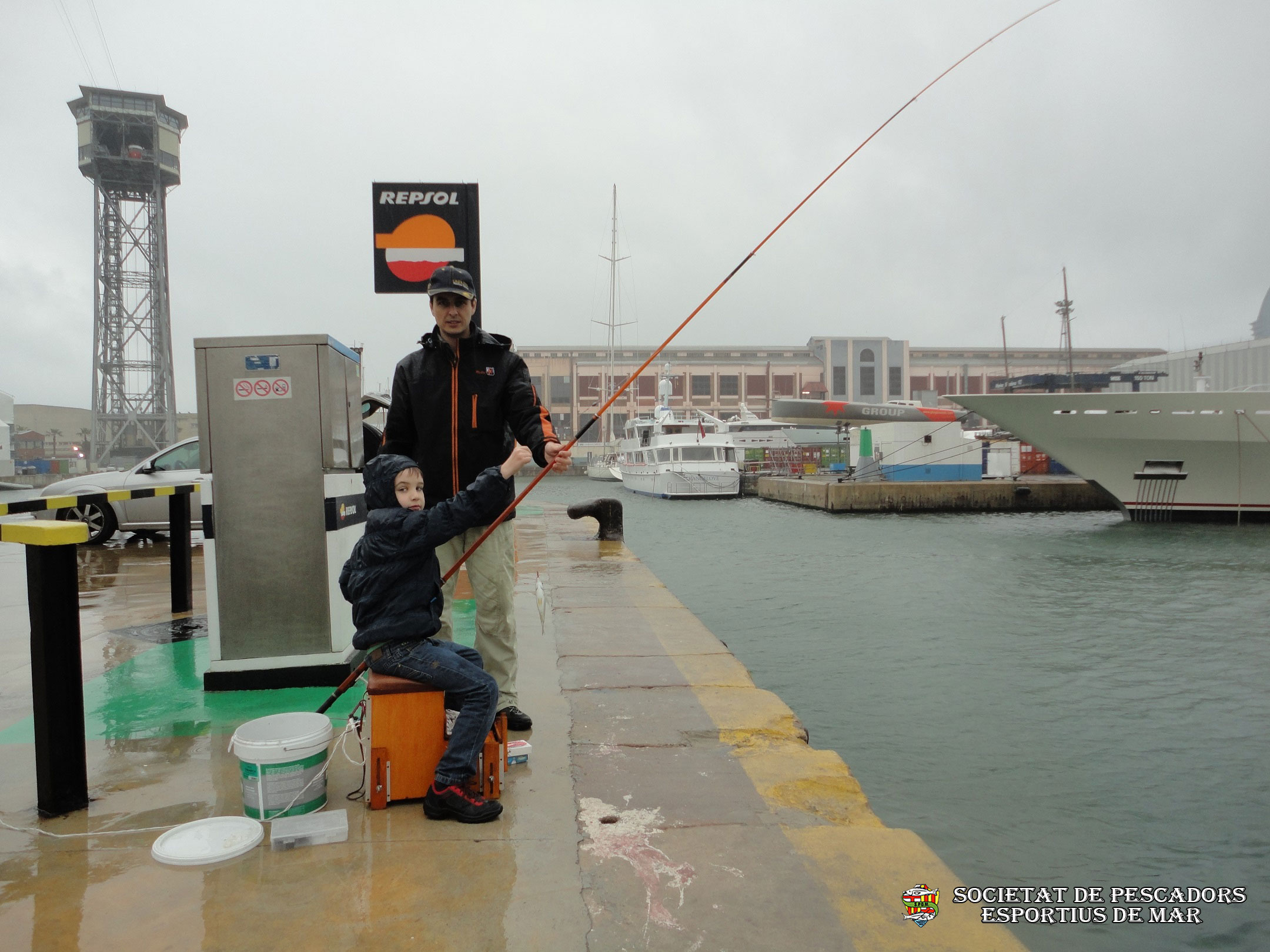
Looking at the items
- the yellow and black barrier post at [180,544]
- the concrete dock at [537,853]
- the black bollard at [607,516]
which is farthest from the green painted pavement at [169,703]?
the black bollard at [607,516]

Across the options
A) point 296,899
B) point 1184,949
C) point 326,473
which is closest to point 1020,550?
point 1184,949

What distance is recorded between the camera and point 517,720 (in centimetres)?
366

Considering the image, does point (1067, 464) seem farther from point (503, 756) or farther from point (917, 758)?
point (503, 756)

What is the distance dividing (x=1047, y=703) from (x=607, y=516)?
6993 millimetres

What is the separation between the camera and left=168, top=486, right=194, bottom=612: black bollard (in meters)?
6.24

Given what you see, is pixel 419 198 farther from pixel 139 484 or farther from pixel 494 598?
pixel 139 484

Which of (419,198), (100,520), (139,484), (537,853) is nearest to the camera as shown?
(537,853)

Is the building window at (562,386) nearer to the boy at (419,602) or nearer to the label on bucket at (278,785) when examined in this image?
the boy at (419,602)

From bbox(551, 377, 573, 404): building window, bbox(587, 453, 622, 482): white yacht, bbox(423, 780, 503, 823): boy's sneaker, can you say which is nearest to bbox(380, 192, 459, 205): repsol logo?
bbox(423, 780, 503, 823): boy's sneaker

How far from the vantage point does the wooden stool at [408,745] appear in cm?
283

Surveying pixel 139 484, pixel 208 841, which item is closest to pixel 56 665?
pixel 208 841

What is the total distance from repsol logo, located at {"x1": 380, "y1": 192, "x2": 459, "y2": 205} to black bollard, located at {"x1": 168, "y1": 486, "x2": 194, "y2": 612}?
2687mm

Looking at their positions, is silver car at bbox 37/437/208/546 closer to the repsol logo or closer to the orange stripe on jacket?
the repsol logo

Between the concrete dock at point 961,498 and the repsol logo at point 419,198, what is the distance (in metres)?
26.4
